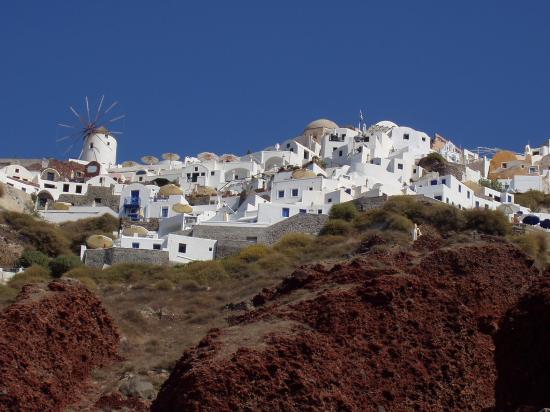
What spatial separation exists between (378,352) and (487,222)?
105 feet

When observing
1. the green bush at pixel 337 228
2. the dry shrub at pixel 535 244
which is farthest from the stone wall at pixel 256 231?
the dry shrub at pixel 535 244

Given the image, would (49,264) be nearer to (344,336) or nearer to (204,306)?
(204,306)

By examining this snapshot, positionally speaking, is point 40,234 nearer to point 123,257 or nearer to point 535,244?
point 123,257

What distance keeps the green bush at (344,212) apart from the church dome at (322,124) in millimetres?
37658

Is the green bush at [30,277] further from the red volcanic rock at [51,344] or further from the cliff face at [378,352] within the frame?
the cliff face at [378,352]

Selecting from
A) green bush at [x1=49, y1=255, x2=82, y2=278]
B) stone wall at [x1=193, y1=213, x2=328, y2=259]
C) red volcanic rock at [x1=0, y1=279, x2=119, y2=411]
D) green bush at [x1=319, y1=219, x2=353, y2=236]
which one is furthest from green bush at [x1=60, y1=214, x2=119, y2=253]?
red volcanic rock at [x1=0, y1=279, x2=119, y2=411]

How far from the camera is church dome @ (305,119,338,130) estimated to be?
96250 mm

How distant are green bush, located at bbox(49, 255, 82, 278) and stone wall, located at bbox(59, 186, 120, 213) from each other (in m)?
23.4

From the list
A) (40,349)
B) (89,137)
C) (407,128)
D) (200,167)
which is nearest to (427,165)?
(407,128)

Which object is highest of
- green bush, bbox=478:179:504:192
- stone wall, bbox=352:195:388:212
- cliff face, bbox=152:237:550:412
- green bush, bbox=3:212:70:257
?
green bush, bbox=478:179:504:192

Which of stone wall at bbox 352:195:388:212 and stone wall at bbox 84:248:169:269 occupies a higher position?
stone wall at bbox 352:195:388:212

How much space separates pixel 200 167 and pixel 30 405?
61.8 meters

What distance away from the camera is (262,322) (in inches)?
890

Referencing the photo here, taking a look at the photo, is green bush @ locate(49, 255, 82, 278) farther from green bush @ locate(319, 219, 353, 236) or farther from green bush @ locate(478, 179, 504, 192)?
green bush @ locate(478, 179, 504, 192)
